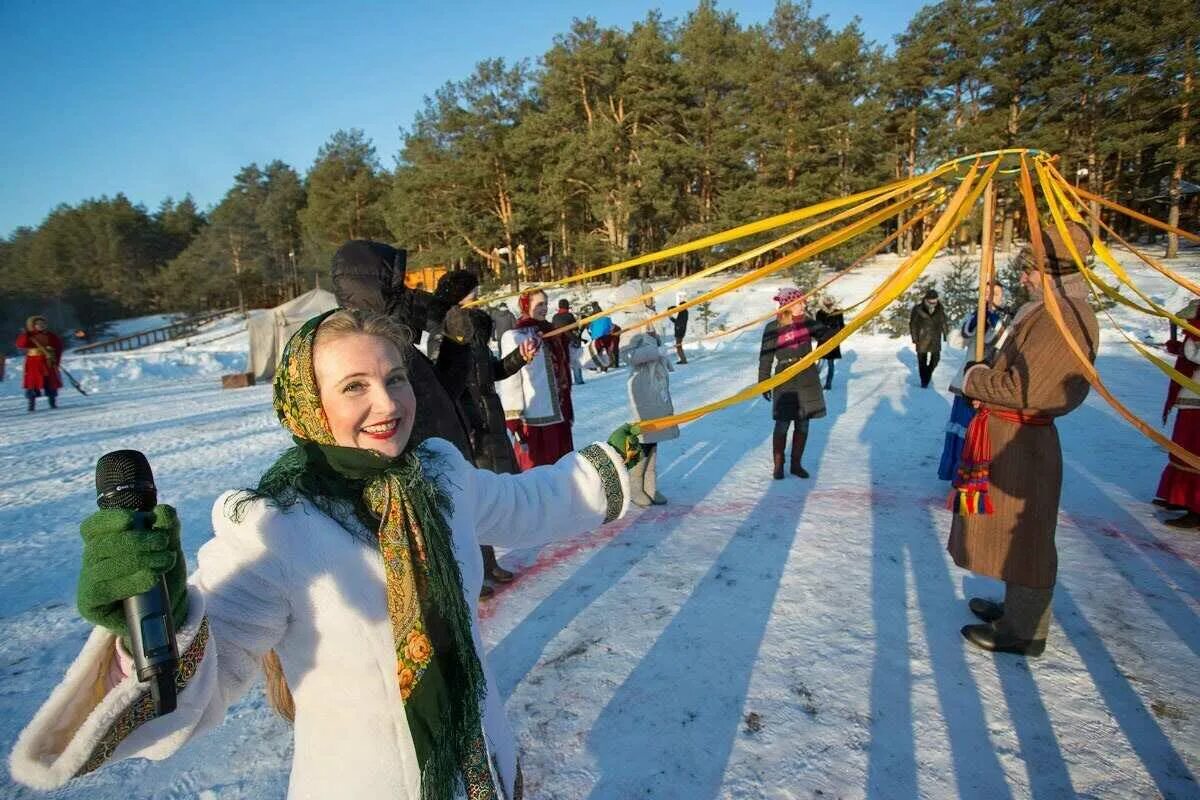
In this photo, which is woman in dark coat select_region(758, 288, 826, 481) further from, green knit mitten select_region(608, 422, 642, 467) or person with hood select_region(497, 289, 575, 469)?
green knit mitten select_region(608, 422, 642, 467)

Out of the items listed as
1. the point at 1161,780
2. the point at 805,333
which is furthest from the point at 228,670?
the point at 805,333

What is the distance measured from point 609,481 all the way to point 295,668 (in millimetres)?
861

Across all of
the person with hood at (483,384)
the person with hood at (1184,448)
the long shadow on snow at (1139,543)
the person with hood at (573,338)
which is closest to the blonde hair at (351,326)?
the person with hood at (483,384)

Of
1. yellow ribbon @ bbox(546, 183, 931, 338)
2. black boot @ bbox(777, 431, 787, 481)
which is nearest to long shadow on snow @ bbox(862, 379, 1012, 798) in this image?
black boot @ bbox(777, 431, 787, 481)

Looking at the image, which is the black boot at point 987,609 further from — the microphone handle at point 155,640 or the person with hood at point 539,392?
the microphone handle at point 155,640

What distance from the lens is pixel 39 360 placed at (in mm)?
10578

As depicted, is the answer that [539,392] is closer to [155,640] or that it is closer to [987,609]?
[987,609]

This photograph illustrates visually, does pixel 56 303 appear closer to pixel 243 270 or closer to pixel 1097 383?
pixel 243 270

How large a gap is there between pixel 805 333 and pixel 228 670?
5.16 meters

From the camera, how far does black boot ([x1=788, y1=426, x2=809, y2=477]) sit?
17.9 feet

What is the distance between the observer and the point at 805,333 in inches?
210

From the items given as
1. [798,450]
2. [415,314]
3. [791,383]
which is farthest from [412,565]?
[798,450]

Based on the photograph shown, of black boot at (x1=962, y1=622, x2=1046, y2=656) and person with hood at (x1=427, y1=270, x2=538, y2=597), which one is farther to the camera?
person with hood at (x1=427, y1=270, x2=538, y2=597)

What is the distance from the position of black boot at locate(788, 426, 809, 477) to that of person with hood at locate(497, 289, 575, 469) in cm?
226
